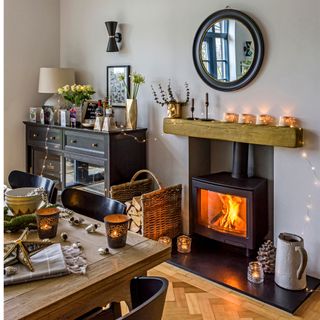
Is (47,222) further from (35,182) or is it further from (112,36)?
(112,36)

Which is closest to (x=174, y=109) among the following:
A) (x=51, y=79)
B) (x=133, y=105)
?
(x=133, y=105)

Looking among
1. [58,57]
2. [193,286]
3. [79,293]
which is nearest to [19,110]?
[58,57]

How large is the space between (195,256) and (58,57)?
2.93 metres

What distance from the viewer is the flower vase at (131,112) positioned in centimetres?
372

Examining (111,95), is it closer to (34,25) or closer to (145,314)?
(34,25)

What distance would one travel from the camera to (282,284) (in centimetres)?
269

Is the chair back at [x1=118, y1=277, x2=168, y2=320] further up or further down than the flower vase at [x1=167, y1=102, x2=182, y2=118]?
further down

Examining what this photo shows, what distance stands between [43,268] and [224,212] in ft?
7.20

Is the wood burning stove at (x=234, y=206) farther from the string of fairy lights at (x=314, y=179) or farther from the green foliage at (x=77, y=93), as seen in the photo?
the green foliage at (x=77, y=93)

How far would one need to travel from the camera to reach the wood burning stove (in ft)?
9.86

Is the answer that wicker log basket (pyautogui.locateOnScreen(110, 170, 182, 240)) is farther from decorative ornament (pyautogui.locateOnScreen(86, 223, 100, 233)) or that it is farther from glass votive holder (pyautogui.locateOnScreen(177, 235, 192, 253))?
decorative ornament (pyautogui.locateOnScreen(86, 223, 100, 233))

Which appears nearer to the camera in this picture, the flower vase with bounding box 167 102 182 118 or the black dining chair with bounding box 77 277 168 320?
the black dining chair with bounding box 77 277 168 320

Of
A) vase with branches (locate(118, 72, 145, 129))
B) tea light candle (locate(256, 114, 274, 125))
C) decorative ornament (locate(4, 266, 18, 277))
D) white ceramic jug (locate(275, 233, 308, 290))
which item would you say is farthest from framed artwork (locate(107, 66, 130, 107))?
decorative ornament (locate(4, 266, 18, 277))

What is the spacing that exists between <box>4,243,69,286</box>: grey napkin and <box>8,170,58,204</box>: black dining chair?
1001mm
